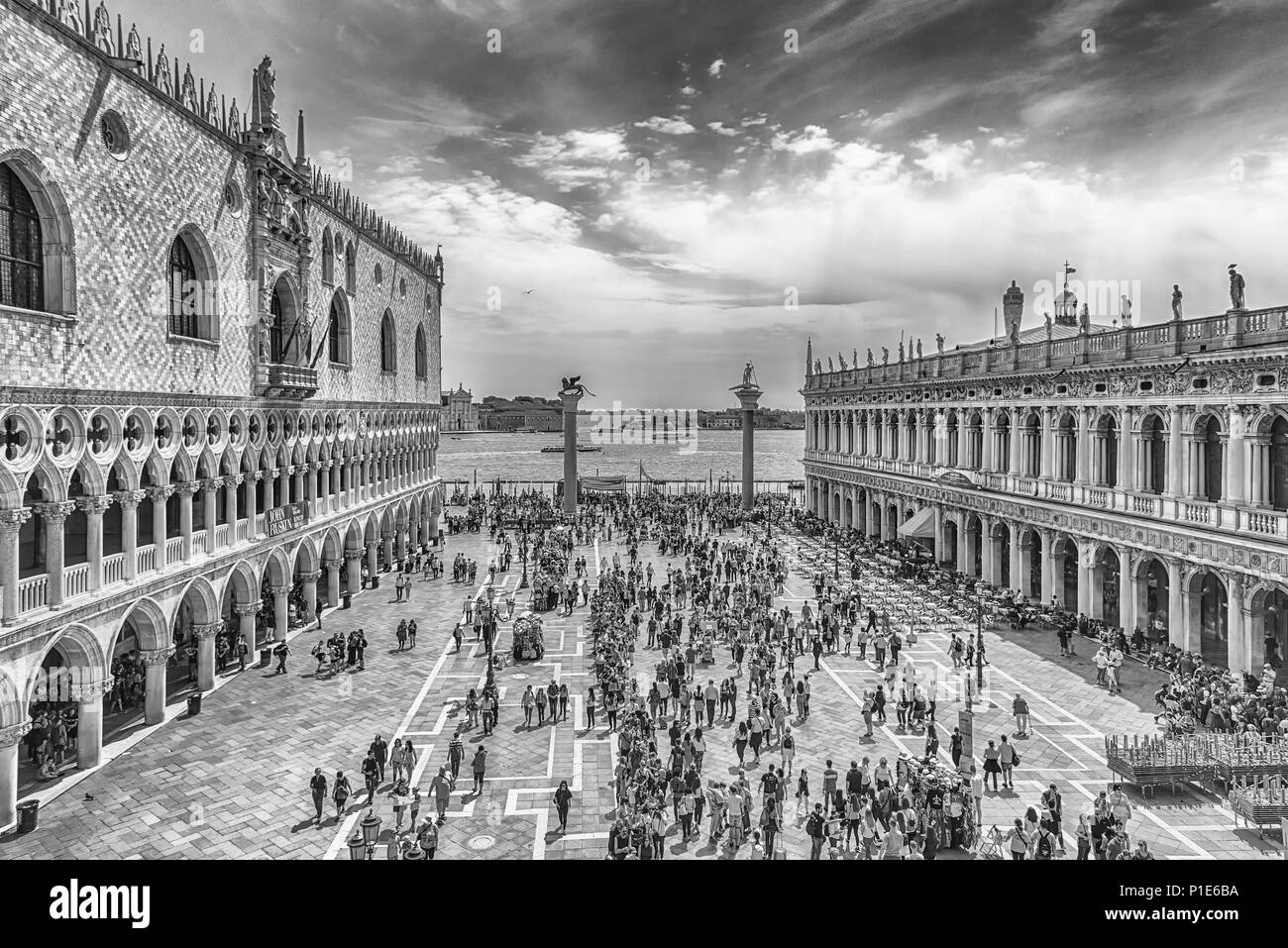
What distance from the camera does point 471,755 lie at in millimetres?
18969

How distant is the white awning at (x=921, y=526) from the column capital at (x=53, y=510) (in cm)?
3449

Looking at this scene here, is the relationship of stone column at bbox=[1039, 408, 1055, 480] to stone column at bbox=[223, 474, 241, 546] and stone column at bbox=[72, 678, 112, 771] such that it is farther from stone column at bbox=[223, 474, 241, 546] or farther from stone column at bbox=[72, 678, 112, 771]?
stone column at bbox=[72, 678, 112, 771]

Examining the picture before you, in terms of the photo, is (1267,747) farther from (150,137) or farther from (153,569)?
(150,137)

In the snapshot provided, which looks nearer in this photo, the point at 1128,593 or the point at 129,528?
the point at 129,528

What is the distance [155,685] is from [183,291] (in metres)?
10.4

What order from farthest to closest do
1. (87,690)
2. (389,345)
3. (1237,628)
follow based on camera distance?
1. (389,345)
2. (1237,628)
3. (87,690)

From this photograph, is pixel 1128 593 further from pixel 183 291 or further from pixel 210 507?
pixel 183 291

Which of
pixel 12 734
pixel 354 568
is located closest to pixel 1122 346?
pixel 354 568

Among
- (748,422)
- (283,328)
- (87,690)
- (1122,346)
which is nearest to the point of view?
(87,690)

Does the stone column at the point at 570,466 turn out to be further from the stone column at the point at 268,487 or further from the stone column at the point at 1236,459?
the stone column at the point at 1236,459

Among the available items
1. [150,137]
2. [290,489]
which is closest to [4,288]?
[150,137]
